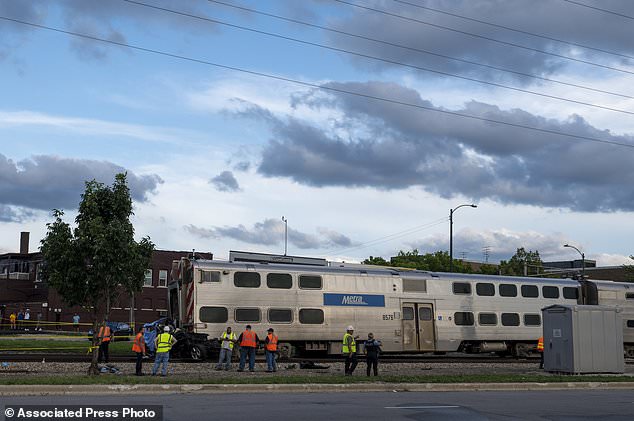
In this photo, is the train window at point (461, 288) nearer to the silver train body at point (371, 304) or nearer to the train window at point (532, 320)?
the silver train body at point (371, 304)

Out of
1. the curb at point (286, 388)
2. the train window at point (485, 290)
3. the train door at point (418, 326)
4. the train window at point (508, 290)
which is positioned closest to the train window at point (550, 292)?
the train window at point (508, 290)

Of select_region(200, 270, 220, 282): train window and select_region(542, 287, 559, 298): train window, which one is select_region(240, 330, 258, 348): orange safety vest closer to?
select_region(200, 270, 220, 282): train window

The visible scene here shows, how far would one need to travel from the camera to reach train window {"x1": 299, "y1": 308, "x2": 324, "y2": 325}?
33219 mm

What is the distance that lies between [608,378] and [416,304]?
453 inches

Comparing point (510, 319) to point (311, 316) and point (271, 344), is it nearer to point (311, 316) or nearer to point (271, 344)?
point (311, 316)

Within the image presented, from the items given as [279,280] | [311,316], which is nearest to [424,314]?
[311,316]

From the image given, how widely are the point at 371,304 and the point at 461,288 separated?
204 inches

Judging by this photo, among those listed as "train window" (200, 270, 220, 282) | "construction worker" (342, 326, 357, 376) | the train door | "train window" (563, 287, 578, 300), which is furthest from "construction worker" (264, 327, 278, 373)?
"train window" (563, 287, 578, 300)

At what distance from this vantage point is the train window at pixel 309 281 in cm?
3334

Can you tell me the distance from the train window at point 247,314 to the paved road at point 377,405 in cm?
1186

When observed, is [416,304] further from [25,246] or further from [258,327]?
[25,246]

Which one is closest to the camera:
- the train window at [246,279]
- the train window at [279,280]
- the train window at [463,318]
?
the train window at [246,279]

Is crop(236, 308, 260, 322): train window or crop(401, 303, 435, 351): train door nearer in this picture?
crop(236, 308, 260, 322): train window

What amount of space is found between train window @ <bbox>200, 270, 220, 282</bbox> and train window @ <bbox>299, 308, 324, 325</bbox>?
4038mm
